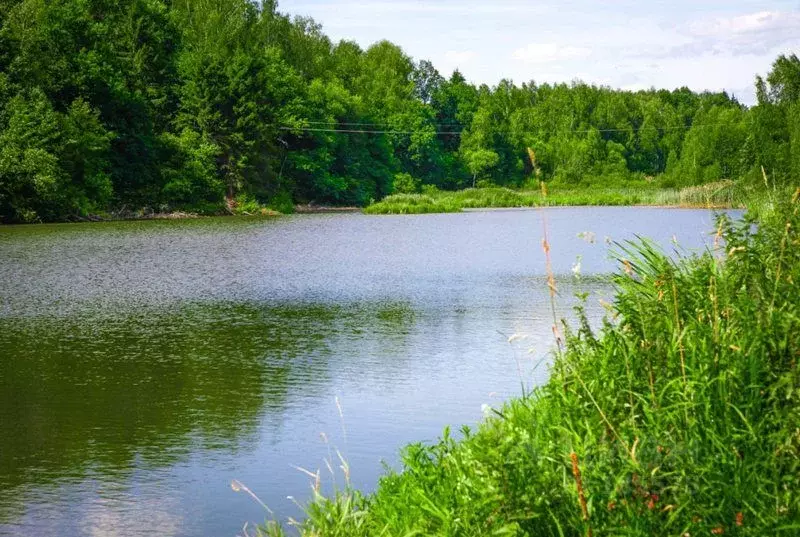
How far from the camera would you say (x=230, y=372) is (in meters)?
11.3

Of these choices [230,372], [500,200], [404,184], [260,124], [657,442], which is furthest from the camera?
[404,184]

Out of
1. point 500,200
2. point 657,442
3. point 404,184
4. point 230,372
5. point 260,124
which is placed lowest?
point 230,372

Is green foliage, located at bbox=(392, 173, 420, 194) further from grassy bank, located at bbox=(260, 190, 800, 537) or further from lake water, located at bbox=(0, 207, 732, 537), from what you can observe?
grassy bank, located at bbox=(260, 190, 800, 537)

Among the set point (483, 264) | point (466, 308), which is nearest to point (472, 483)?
point (466, 308)

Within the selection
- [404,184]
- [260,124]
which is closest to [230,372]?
[260,124]

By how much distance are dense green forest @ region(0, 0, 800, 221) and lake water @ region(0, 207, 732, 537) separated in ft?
29.7

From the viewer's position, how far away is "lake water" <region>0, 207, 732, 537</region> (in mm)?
7074

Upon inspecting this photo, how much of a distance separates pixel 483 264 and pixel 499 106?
317 feet

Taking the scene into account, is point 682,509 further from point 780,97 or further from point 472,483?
point 780,97

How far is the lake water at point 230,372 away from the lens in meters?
7.07

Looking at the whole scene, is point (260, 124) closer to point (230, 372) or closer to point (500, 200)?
point (500, 200)

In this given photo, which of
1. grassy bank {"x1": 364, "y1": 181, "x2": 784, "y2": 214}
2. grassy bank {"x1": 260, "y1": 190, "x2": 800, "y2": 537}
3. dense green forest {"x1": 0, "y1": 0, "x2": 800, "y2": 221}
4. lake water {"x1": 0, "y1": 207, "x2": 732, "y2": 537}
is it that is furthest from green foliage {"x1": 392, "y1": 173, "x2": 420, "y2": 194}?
grassy bank {"x1": 260, "y1": 190, "x2": 800, "y2": 537}

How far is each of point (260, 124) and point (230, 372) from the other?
55.8 metres

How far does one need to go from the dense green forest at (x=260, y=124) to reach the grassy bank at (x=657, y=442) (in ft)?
55.6
